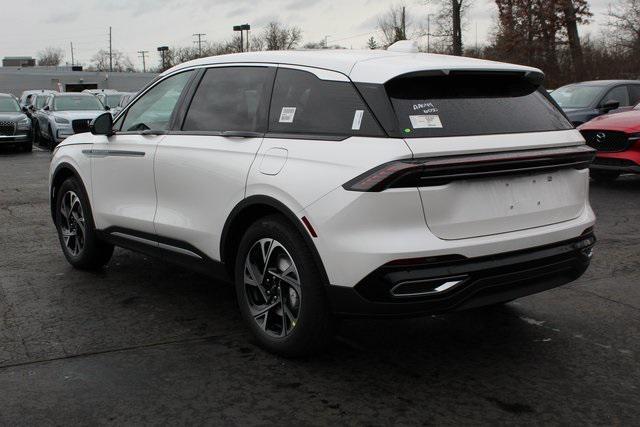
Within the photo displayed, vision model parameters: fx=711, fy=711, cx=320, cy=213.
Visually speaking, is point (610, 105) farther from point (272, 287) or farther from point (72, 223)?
point (272, 287)

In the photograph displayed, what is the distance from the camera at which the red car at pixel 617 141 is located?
10383mm

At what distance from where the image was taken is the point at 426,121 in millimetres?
3574

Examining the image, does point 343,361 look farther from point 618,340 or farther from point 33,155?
point 33,155

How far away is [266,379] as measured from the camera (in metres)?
3.72

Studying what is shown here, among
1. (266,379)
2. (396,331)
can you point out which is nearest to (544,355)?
(396,331)

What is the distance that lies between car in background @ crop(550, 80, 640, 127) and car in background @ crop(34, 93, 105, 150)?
12448 millimetres

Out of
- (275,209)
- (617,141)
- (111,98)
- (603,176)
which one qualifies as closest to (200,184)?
(275,209)

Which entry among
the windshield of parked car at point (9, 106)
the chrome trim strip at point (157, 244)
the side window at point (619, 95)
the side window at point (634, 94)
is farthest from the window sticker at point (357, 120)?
the windshield of parked car at point (9, 106)

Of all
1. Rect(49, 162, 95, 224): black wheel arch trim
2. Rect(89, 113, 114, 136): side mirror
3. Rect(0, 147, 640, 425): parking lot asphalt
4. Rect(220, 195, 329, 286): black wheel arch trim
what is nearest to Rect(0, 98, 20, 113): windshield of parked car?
Rect(49, 162, 95, 224): black wheel arch trim

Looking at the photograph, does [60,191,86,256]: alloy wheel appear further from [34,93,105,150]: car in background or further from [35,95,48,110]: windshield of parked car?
[35,95,48,110]: windshield of parked car

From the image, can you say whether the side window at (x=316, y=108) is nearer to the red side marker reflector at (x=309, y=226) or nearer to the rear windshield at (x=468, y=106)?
the rear windshield at (x=468, y=106)

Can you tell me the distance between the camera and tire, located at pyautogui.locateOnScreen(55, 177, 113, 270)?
5824 millimetres

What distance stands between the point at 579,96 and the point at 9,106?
1585cm

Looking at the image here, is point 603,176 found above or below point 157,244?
below
